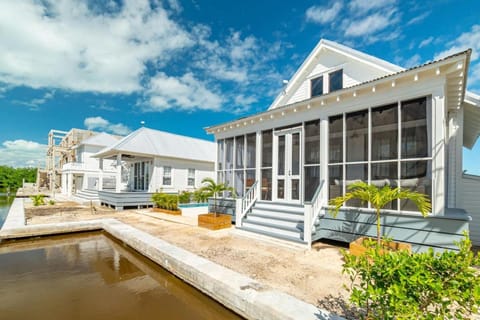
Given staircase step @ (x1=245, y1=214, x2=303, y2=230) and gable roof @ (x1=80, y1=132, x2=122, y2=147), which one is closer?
staircase step @ (x1=245, y1=214, x2=303, y2=230)

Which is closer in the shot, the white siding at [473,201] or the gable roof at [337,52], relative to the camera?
the white siding at [473,201]

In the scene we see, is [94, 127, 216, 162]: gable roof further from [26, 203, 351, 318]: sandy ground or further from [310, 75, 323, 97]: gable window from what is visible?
[310, 75, 323, 97]: gable window

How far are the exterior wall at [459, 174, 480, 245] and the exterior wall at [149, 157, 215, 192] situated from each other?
1498 cm

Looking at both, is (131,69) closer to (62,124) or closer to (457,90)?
(457,90)

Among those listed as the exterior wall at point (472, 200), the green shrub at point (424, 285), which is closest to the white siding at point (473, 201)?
the exterior wall at point (472, 200)

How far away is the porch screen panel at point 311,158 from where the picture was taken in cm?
735

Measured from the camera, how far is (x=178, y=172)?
1784 cm

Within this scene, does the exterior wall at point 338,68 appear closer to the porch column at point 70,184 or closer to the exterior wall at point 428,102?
the exterior wall at point 428,102

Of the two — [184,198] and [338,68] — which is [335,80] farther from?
[184,198]

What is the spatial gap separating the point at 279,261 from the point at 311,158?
3790 millimetres

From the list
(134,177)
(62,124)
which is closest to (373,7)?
(134,177)

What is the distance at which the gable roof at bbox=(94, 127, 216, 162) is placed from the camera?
14.9 meters

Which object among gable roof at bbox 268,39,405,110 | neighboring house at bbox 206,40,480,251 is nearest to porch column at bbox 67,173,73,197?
neighboring house at bbox 206,40,480,251

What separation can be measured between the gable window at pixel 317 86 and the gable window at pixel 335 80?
379mm
